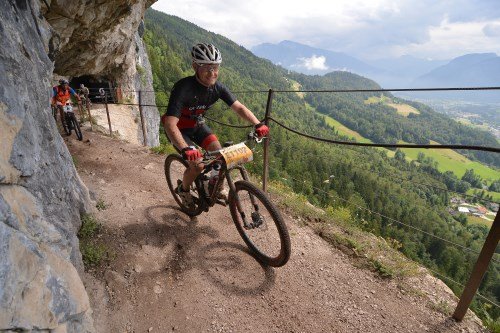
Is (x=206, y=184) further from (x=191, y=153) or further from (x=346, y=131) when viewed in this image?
(x=346, y=131)

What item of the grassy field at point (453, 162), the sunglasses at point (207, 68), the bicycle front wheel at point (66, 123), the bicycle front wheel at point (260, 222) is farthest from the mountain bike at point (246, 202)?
the grassy field at point (453, 162)

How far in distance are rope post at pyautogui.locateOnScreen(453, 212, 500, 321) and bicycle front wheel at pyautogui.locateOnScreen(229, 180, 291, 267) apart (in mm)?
2285

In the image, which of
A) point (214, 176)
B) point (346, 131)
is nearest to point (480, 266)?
point (214, 176)

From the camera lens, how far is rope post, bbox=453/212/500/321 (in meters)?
3.44

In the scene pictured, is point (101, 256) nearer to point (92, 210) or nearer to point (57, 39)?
point (92, 210)

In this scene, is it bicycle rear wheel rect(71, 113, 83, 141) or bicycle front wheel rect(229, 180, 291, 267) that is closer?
bicycle front wheel rect(229, 180, 291, 267)

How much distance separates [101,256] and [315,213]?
14.3 ft

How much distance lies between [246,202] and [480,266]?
3115mm

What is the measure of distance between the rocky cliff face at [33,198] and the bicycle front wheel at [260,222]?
2372 mm

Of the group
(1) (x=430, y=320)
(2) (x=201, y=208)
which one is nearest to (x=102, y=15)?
(2) (x=201, y=208)

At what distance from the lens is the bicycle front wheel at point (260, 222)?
4312 mm

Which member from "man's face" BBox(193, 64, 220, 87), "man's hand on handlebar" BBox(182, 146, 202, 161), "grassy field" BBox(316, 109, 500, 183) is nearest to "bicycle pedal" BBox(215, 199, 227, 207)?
"man's hand on handlebar" BBox(182, 146, 202, 161)

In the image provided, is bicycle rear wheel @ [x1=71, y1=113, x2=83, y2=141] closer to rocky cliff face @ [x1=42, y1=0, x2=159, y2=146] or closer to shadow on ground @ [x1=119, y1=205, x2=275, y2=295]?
rocky cliff face @ [x1=42, y1=0, x2=159, y2=146]

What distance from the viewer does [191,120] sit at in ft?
17.7
